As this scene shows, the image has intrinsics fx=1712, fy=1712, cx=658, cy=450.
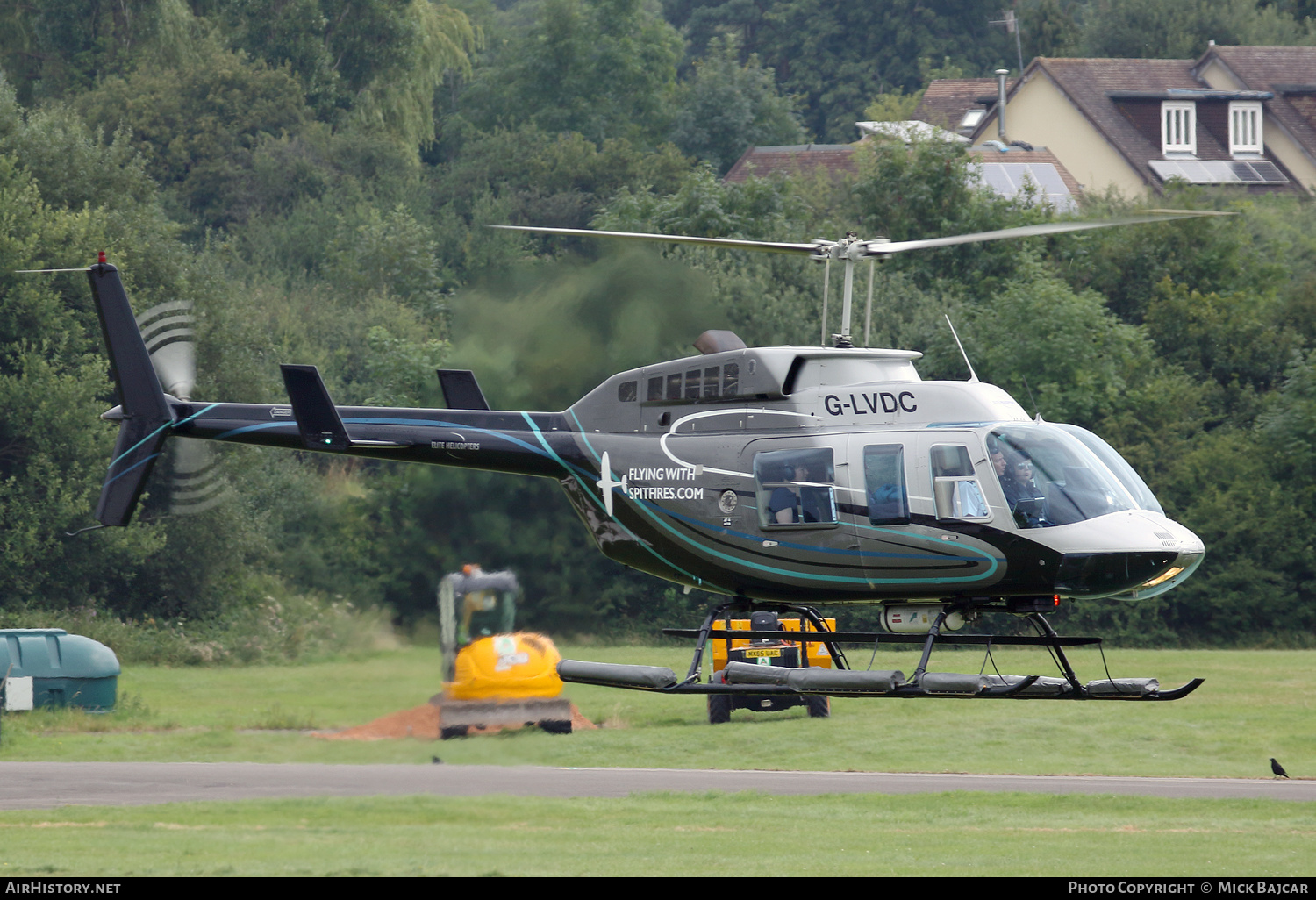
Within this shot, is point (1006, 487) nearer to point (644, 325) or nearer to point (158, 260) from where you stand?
point (644, 325)

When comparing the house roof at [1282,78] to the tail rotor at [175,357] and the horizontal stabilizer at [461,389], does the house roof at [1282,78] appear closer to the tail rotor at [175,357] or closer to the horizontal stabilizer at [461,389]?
the horizontal stabilizer at [461,389]

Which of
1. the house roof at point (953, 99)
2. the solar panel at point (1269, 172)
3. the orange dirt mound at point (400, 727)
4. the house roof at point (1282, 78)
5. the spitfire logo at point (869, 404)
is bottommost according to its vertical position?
the solar panel at point (1269, 172)

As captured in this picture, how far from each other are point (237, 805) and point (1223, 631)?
88.9ft

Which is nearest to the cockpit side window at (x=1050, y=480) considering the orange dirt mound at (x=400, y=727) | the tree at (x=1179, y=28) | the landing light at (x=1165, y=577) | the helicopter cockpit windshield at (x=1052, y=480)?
the helicopter cockpit windshield at (x=1052, y=480)

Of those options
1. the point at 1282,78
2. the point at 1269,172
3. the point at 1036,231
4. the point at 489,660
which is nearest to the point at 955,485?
the point at 1036,231

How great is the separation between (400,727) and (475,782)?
4.60 metres

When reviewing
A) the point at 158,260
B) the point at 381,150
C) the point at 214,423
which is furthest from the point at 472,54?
the point at 214,423

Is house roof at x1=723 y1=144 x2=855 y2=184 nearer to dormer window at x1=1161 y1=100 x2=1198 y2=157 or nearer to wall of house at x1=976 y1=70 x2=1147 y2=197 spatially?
wall of house at x1=976 y1=70 x2=1147 y2=197

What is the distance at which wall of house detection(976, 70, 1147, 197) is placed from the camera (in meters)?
70.9

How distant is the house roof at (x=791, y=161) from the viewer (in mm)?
68438

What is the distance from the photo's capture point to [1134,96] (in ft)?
240

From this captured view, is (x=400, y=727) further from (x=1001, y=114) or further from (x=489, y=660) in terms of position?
(x=1001, y=114)

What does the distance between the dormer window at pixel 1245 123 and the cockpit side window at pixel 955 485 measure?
63409mm

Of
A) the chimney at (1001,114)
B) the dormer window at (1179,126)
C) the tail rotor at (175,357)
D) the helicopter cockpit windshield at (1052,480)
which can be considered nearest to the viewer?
the helicopter cockpit windshield at (1052,480)
